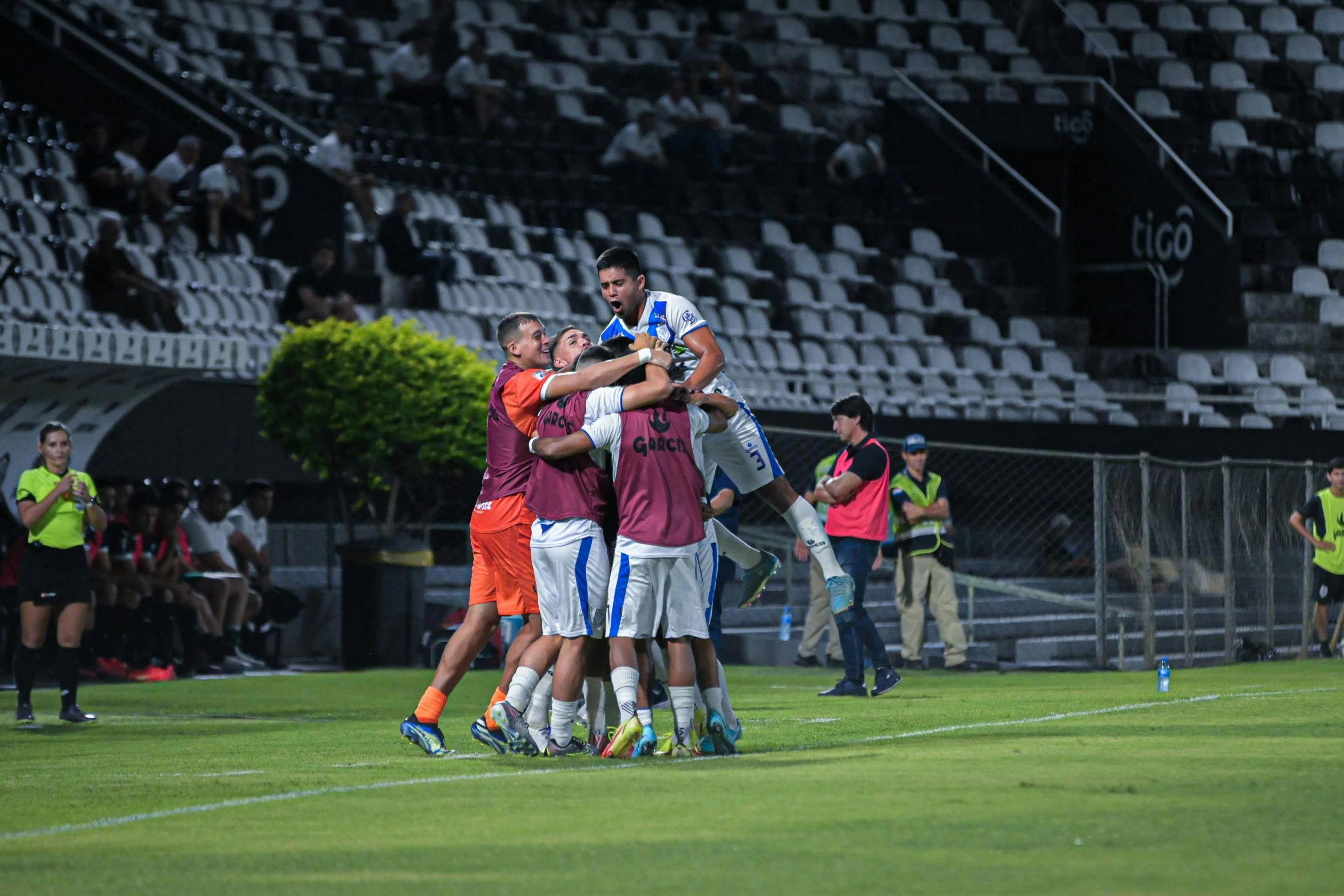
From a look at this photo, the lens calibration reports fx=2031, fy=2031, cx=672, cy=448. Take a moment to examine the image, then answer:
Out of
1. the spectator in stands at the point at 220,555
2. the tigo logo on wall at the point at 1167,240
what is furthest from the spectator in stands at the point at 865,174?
the spectator in stands at the point at 220,555

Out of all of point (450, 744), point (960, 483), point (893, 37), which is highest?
point (893, 37)

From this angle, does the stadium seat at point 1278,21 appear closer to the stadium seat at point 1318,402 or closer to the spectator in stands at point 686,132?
the stadium seat at point 1318,402

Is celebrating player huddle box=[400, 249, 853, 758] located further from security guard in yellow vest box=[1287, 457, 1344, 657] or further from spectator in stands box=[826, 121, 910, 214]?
spectator in stands box=[826, 121, 910, 214]

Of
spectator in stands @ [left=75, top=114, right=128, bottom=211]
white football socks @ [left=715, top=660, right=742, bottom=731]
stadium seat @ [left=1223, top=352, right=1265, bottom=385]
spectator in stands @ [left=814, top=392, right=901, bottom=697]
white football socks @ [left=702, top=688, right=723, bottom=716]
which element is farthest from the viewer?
stadium seat @ [left=1223, top=352, right=1265, bottom=385]

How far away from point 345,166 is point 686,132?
253 inches

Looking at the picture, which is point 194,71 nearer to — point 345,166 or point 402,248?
point 345,166

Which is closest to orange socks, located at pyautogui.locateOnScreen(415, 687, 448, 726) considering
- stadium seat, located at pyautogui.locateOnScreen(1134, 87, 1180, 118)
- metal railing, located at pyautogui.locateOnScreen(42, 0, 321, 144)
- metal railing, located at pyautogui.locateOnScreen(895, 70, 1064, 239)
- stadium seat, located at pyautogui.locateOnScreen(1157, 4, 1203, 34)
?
metal railing, located at pyautogui.locateOnScreen(42, 0, 321, 144)

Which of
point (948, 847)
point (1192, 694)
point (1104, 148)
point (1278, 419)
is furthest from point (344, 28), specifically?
point (948, 847)

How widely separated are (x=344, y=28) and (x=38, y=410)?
12955 millimetres

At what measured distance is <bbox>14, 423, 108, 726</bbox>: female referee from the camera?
42.4 ft

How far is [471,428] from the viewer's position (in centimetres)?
1864

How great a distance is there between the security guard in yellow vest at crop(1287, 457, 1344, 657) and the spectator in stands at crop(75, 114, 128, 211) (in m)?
12.3

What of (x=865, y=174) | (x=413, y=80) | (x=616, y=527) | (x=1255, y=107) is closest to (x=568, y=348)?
(x=616, y=527)

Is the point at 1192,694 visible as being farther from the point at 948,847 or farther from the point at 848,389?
the point at 848,389
